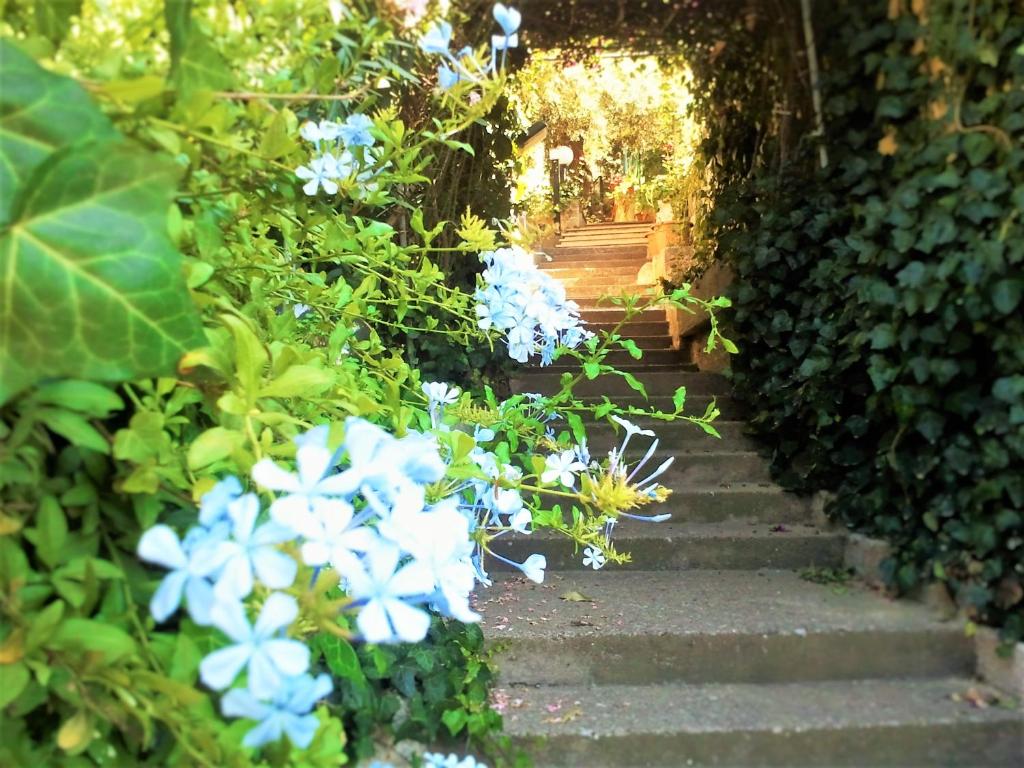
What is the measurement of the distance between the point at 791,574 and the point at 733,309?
101cm

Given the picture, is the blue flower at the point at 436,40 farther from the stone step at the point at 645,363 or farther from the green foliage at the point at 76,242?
the stone step at the point at 645,363

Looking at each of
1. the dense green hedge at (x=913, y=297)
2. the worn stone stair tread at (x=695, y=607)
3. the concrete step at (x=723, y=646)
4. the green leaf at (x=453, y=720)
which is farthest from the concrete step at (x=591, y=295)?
the green leaf at (x=453, y=720)

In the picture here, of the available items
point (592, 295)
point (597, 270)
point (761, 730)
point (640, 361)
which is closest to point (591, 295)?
point (592, 295)

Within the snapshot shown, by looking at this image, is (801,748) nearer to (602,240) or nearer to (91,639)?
(91,639)

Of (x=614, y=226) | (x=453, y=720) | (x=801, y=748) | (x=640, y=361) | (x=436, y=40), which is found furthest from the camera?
(x=614, y=226)

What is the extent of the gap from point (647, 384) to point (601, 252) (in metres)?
3.35

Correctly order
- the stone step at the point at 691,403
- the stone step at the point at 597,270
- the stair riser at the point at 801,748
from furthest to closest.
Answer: the stone step at the point at 597,270, the stone step at the point at 691,403, the stair riser at the point at 801,748

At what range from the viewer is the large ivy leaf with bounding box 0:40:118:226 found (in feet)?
1.07

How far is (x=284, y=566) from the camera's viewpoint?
341 mm

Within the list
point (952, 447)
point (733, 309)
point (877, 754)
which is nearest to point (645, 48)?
point (733, 309)

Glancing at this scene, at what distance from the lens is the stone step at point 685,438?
8.80 feet

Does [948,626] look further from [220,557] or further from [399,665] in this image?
[220,557]

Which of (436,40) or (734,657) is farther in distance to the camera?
(734,657)

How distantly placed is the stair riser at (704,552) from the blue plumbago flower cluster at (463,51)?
1.72 m
